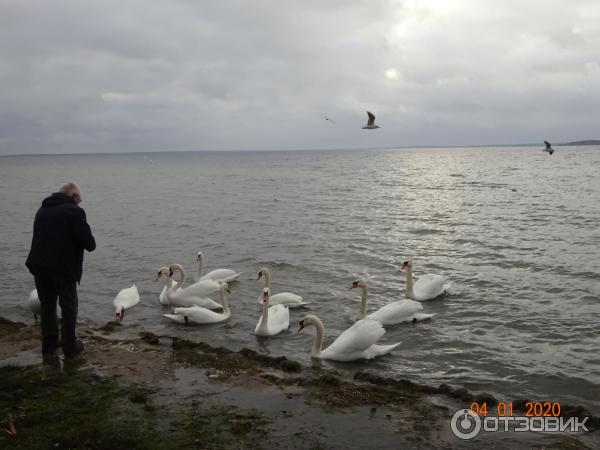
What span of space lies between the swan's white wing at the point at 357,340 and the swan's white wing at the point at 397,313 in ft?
5.96

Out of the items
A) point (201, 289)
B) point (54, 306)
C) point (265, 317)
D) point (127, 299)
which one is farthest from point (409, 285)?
point (54, 306)

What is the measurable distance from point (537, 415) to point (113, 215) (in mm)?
28273

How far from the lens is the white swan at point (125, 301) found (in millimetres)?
11719

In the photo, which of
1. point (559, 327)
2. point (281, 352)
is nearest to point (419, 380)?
point (281, 352)

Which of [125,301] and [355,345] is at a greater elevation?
[355,345]

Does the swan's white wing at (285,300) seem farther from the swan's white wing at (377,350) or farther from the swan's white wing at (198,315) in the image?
the swan's white wing at (377,350)

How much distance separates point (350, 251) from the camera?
62.1 ft

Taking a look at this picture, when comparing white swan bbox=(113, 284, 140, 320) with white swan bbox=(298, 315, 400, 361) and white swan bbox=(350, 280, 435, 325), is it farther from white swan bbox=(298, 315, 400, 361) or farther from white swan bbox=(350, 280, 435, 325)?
white swan bbox=(350, 280, 435, 325)

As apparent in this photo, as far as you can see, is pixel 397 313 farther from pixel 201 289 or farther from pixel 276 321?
pixel 201 289

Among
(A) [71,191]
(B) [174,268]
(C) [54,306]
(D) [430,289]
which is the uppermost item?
(A) [71,191]

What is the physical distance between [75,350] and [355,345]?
4.48m

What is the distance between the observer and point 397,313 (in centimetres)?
1094

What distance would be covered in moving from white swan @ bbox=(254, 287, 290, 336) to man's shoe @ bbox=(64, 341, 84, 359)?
11.2 feet
